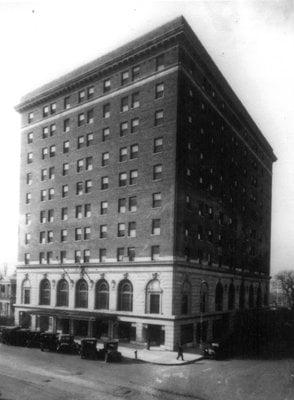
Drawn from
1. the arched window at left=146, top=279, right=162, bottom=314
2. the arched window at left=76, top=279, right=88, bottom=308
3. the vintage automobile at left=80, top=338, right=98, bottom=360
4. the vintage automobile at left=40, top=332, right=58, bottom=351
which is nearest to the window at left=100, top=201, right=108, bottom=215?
the arched window at left=76, top=279, right=88, bottom=308

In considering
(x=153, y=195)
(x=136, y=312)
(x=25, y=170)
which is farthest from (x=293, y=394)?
(x=25, y=170)

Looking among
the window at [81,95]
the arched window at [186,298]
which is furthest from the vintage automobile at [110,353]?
the window at [81,95]

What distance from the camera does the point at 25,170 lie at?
60406mm

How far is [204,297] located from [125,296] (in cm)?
929

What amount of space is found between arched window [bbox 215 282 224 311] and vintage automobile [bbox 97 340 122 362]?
20.3 metres

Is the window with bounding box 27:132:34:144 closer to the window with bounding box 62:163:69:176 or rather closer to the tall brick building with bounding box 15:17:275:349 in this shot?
the tall brick building with bounding box 15:17:275:349

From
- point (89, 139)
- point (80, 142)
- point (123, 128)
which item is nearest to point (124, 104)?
point (123, 128)

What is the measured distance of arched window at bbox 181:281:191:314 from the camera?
146 ft

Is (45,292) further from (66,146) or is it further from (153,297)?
(66,146)

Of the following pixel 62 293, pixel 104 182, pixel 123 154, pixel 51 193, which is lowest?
pixel 62 293

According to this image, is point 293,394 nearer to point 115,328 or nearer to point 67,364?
point 67,364

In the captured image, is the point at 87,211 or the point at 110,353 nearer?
the point at 110,353

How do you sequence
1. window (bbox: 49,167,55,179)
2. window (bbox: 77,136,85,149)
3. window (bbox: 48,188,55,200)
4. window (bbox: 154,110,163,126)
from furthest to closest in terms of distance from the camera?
window (bbox: 49,167,55,179), window (bbox: 48,188,55,200), window (bbox: 77,136,85,149), window (bbox: 154,110,163,126)

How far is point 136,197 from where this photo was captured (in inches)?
1858
